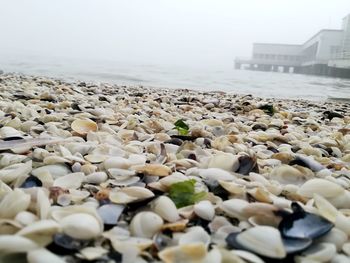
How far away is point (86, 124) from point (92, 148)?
0.48 metres

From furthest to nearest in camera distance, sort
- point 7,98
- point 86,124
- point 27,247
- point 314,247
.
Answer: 1. point 7,98
2. point 86,124
3. point 314,247
4. point 27,247

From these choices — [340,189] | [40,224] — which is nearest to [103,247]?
[40,224]

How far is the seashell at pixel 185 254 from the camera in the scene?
0.76 m

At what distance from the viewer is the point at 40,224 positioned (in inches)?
31.3

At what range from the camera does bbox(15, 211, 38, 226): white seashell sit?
0.85m

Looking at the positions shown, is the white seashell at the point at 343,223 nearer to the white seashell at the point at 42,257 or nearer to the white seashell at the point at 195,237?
the white seashell at the point at 195,237

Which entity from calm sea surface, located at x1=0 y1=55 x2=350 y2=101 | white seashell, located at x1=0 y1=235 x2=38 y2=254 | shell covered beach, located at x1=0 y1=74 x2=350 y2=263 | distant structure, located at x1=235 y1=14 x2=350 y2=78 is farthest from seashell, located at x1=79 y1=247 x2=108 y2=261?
distant structure, located at x1=235 y1=14 x2=350 y2=78

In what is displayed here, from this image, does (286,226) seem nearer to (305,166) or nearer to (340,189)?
(340,189)

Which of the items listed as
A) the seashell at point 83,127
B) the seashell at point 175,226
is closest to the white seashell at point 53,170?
the seashell at point 175,226

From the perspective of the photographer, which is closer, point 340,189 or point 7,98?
point 340,189

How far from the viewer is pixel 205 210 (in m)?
0.99

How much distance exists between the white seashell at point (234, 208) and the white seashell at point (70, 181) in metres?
0.47

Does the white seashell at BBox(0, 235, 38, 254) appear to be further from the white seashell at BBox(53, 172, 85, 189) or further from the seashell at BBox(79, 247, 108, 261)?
the white seashell at BBox(53, 172, 85, 189)

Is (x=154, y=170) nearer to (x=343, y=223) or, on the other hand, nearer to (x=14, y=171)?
(x=14, y=171)
